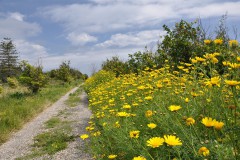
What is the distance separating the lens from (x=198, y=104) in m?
2.66

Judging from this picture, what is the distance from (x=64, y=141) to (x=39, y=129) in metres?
1.95

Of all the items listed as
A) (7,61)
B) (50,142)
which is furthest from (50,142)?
(7,61)

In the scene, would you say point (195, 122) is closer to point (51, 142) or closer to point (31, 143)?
point (51, 142)

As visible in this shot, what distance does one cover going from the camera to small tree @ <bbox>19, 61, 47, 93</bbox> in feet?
54.5

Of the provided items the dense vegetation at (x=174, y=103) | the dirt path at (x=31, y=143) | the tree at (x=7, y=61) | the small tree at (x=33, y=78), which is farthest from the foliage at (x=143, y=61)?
the tree at (x=7, y=61)

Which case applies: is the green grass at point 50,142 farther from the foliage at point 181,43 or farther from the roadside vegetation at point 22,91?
the foliage at point 181,43

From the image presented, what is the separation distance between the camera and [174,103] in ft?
11.4

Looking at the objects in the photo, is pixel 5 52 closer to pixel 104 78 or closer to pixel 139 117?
pixel 104 78

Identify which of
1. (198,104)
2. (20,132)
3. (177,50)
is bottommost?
(20,132)

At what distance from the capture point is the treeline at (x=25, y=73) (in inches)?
662

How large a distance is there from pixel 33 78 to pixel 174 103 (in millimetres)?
14661

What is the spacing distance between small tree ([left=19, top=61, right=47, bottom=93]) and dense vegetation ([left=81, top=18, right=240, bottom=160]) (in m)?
4.54

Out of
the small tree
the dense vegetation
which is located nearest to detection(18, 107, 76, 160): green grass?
the dense vegetation

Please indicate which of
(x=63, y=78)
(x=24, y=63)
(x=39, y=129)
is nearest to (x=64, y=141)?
(x=39, y=129)
